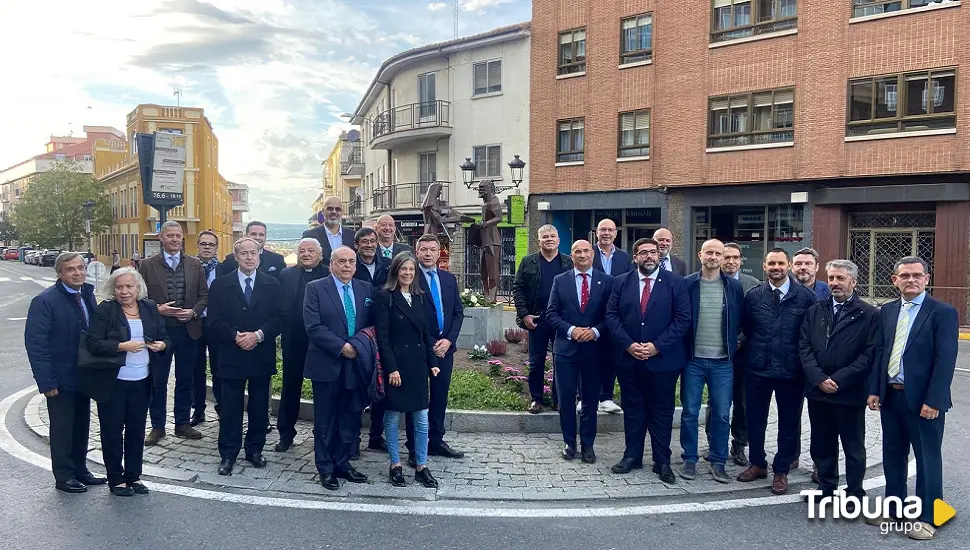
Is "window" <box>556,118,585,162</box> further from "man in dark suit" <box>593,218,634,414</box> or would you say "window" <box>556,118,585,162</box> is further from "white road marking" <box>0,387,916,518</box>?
"white road marking" <box>0,387,916,518</box>

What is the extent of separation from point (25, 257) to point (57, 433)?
76463 mm

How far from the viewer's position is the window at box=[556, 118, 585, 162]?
24578 millimetres

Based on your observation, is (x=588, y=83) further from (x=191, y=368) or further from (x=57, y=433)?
(x=57, y=433)

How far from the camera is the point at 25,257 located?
225 ft

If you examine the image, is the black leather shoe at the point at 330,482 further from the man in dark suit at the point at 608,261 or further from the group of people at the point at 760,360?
the man in dark suit at the point at 608,261

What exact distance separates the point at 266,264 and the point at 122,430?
238 cm

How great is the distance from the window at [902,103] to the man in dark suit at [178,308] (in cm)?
1831

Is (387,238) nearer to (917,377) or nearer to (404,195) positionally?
(917,377)

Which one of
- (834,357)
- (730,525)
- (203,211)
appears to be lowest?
(730,525)

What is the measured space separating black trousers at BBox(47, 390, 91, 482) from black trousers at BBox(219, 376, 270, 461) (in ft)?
3.42

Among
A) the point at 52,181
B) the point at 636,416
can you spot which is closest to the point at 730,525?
the point at 636,416

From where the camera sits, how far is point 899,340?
15.2 ft

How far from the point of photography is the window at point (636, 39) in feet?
74.8

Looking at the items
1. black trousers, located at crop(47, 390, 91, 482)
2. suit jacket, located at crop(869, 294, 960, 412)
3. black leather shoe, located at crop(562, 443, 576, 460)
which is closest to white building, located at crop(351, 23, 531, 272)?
black leather shoe, located at crop(562, 443, 576, 460)
